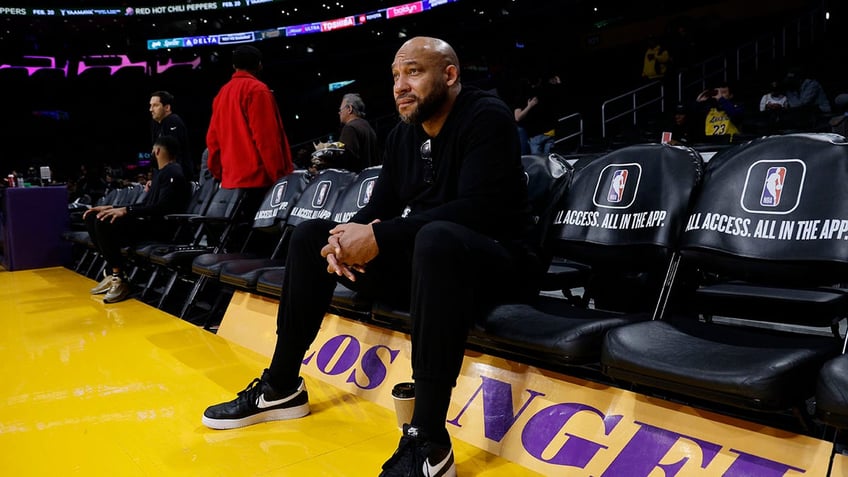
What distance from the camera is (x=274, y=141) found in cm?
402

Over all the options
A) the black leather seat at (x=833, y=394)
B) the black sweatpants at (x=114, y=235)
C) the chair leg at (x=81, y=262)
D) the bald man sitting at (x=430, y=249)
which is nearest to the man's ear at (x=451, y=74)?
the bald man sitting at (x=430, y=249)

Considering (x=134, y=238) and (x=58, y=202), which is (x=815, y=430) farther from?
(x=58, y=202)

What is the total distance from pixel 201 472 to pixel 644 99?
10.3m

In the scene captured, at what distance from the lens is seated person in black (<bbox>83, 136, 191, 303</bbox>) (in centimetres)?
462

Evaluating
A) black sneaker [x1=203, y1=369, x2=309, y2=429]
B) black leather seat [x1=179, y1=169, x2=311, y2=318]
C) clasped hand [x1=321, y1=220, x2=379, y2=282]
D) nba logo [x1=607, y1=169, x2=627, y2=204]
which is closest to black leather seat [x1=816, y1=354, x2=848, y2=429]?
nba logo [x1=607, y1=169, x2=627, y2=204]

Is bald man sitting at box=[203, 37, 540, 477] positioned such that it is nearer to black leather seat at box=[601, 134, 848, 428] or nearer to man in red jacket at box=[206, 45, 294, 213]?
black leather seat at box=[601, 134, 848, 428]

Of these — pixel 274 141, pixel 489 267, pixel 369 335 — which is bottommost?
pixel 369 335

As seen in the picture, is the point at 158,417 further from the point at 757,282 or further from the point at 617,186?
the point at 757,282

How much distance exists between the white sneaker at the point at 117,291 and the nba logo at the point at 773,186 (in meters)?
4.40

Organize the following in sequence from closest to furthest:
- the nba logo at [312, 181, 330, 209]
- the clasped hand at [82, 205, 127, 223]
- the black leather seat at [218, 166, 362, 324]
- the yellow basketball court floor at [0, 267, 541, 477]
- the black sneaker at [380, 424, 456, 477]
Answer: the black sneaker at [380, 424, 456, 477] → the yellow basketball court floor at [0, 267, 541, 477] → the black leather seat at [218, 166, 362, 324] → the nba logo at [312, 181, 330, 209] → the clasped hand at [82, 205, 127, 223]

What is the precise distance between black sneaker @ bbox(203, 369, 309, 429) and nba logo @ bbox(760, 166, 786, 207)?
1583mm

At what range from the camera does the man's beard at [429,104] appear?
2.08m

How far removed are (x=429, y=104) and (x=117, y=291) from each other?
11.7 feet

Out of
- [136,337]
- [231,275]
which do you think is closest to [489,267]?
[231,275]
